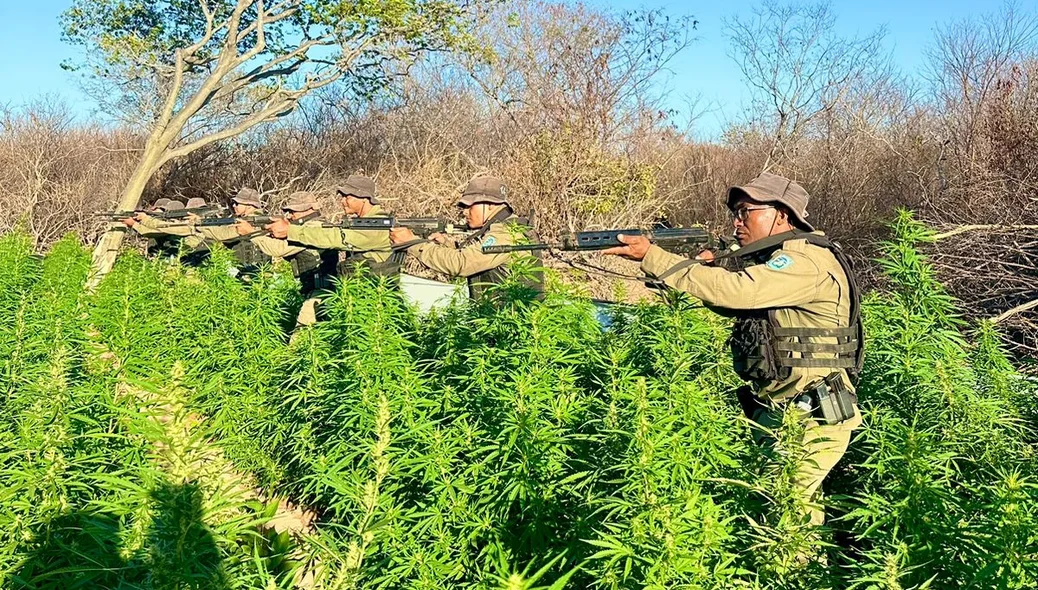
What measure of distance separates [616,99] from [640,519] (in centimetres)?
1449

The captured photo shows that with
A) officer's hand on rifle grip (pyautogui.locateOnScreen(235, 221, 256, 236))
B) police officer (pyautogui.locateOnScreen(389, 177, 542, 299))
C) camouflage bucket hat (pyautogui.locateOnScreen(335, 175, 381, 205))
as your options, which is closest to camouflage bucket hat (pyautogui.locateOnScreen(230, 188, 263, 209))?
officer's hand on rifle grip (pyautogui.locateOnScreen(235, 221, 256, 236))

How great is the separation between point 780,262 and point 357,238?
516cm

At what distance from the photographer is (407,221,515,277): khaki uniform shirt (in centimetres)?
658

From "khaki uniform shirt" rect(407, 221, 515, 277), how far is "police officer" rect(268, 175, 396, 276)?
113cm

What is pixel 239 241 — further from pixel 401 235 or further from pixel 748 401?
pixel 748 401

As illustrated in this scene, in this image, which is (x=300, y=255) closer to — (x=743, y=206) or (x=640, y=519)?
(x=743, y=206)

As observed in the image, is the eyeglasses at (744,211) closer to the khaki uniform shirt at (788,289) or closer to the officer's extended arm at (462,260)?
the khaki uniform shirt at (788,289)

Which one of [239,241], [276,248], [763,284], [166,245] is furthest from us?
[166,245]

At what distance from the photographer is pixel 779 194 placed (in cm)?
387

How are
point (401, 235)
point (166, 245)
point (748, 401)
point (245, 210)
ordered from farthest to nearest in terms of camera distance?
point (166, 245), point (245, 210), point (401, 235), point (748, 401)

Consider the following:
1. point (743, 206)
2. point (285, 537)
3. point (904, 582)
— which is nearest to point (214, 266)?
point (285, 537)

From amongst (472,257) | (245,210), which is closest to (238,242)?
(245,210)

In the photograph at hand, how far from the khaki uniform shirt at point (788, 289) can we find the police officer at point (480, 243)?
2.74m

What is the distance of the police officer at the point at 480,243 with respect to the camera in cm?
662
